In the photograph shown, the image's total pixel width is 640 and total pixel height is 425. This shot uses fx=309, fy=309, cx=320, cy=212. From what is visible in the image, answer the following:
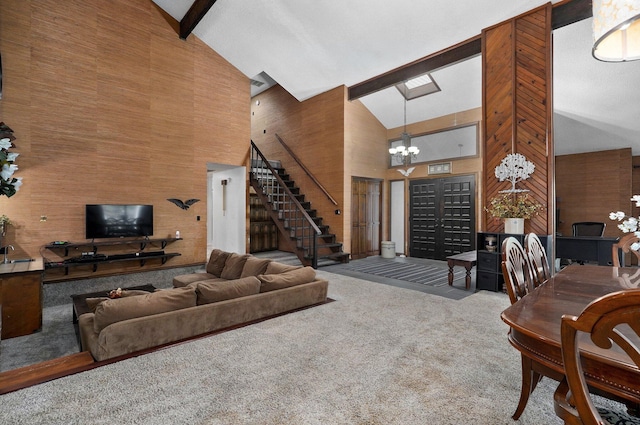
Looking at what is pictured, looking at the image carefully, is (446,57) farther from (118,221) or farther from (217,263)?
(118,221)

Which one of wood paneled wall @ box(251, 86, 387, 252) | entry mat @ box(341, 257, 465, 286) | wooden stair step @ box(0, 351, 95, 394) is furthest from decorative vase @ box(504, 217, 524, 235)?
wooden stair step @ box(0, 351, 95, 394)

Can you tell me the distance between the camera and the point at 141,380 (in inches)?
87.8

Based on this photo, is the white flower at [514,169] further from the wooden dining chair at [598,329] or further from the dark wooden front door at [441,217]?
the wooden dining chair at [598,329]

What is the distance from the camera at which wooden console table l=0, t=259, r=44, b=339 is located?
3.50 m

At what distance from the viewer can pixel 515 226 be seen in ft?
15.2

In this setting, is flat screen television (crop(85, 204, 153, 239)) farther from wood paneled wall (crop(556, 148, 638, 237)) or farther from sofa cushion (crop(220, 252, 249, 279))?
wood paneled wall (crop(556, 148, 638, 237))

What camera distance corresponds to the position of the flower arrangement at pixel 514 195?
464 centimetres

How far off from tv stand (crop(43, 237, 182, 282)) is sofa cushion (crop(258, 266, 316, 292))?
11.3 feet

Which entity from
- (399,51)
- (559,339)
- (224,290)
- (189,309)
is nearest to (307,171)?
(399,51)

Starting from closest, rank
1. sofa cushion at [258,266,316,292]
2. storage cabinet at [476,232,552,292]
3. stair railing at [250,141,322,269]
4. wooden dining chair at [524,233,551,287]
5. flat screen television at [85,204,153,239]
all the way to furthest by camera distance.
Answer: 1. wooden dining chair at [524,233,551,287]
2. sofa cushion at [258,266,316,292]
3. storage cabinet at [476,232,552,292]
4. flat screen television at [85,204,153,239]
5. stair railing at [250,141,322,269]

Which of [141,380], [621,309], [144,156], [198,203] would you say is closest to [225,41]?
[144,156]

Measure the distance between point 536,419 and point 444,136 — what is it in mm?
7083

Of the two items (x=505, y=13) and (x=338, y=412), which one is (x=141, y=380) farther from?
(x=505, y=13)

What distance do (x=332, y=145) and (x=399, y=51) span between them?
8.63 ft
